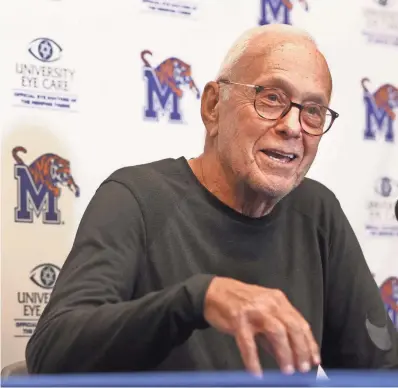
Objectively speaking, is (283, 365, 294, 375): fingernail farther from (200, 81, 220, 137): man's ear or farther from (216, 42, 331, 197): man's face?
(200, 81, 220, 137): man's ear

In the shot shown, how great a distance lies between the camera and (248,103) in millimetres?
1285

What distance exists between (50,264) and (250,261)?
0.61m

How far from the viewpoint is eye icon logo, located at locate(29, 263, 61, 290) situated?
66.8 inches

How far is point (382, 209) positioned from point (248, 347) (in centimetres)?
145

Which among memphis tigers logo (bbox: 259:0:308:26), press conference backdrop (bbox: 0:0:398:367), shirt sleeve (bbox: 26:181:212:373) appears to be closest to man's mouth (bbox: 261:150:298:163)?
shirt sleeve (bbox: 26:181:212:373)

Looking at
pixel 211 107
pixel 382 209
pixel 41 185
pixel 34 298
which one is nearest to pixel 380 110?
pixel 382 209

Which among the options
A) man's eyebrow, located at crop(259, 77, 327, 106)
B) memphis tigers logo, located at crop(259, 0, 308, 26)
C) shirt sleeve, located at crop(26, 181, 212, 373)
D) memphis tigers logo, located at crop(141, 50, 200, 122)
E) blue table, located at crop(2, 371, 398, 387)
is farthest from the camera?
memphis tigers logo, located at crop(259, 0, 308, 26)

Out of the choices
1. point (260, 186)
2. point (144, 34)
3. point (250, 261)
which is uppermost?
point (144, 34)

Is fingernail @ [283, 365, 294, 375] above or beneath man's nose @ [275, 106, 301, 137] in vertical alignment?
beneath

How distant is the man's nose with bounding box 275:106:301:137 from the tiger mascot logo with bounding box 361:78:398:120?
97cm

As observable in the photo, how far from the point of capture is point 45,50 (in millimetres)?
1747

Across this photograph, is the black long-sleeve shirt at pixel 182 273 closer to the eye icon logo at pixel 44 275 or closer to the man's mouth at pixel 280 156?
the man's mouth at pixel 280 156

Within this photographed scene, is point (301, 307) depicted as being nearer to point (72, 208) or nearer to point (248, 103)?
point (248, 103)

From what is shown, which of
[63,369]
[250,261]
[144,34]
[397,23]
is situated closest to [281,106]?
[250,261]
